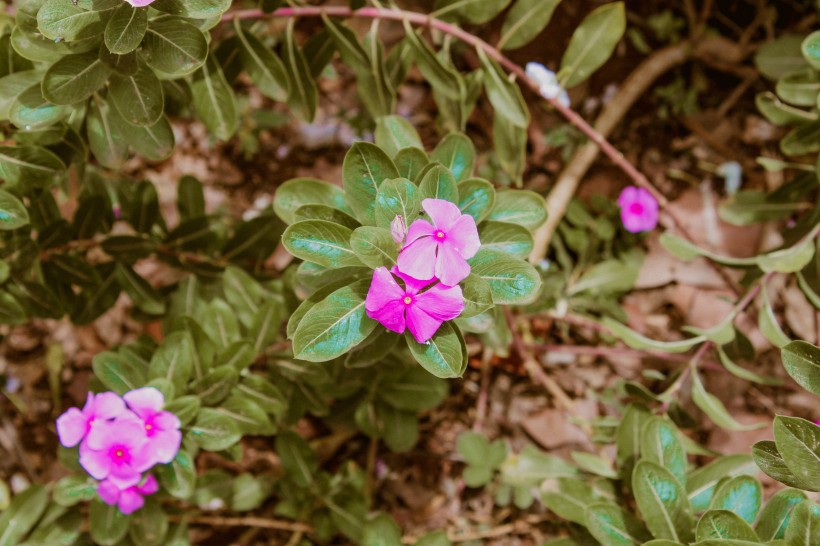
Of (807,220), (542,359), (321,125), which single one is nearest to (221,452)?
(542,359)

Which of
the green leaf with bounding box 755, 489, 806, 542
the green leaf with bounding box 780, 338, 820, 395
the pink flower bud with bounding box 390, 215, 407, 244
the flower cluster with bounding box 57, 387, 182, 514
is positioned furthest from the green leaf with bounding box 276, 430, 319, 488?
the green leaf with bounding box 780, 338, 820, 395

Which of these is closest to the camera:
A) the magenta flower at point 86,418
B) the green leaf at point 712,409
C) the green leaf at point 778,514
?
the green leaf at point 778,514

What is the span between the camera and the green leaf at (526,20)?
6.39ft

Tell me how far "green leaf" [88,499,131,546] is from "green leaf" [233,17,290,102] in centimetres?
120

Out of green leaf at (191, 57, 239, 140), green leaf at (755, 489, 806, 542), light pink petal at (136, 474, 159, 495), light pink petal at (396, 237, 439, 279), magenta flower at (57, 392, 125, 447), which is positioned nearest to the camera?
light pink petal at (396, 237, 439, 279)

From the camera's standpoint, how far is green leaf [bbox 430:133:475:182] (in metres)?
1.68

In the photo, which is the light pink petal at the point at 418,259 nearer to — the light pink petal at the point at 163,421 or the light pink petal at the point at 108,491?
the light pink petal at the point at 163,421

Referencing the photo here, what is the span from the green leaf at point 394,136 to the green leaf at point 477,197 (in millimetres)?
202

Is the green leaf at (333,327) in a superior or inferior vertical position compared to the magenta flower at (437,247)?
inferior

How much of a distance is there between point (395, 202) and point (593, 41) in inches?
40.3

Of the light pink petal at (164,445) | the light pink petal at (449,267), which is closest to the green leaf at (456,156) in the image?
the light pink petal at (449,267)

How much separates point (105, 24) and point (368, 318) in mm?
817

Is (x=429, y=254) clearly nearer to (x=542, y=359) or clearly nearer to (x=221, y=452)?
(x=221, y=452)

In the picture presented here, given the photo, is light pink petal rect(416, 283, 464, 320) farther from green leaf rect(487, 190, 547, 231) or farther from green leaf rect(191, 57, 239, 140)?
green leaf rect(191, 57, 239, 140)
